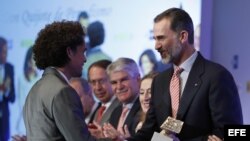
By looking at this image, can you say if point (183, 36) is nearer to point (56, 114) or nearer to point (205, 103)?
point (205, 103)

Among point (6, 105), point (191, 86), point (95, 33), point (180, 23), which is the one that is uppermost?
point (180, 23)

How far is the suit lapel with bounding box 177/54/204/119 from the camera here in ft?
8.33

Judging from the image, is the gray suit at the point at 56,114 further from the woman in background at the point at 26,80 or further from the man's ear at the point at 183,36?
the woman in background at the point at 26,80

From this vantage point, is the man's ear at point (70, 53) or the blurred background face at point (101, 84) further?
the blurred background face at point (101, 84)

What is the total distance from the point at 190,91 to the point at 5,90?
2.51m

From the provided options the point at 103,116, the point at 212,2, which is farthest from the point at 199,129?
the point at 212,2

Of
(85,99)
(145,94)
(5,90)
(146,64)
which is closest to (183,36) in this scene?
(145,94)

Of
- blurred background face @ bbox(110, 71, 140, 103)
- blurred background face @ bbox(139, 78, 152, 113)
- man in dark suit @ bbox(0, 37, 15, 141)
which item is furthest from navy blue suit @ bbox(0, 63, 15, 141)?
blurred background face @ bbox(139, 78, 152, 113)

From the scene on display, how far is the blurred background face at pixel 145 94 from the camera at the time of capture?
3418 millimetres

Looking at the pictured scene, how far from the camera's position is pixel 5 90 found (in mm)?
4625

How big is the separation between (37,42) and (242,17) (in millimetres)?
1992

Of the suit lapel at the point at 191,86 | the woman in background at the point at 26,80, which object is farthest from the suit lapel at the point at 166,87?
the woman in background at the point at 26,80

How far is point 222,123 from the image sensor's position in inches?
94.2

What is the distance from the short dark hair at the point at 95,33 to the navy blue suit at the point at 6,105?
0.91 metres
